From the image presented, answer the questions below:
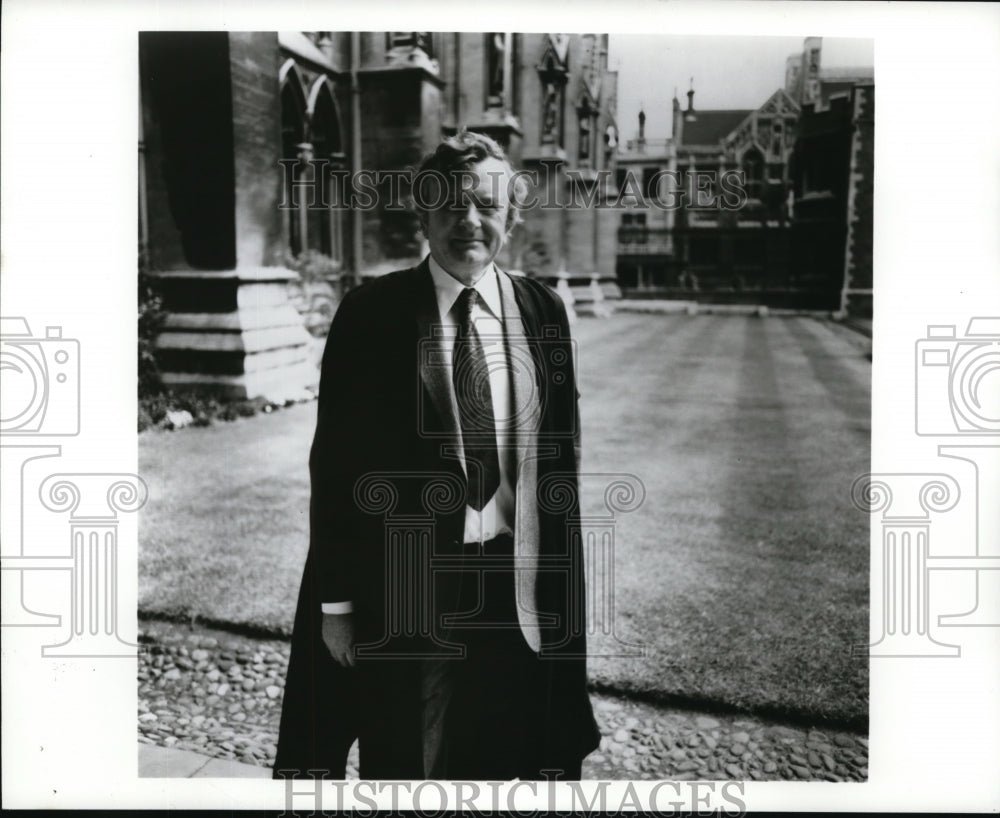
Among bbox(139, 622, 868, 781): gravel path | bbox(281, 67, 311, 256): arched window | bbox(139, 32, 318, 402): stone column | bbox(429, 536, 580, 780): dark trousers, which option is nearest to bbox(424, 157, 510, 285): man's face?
bbox(281, 67, 311, 256): arched window

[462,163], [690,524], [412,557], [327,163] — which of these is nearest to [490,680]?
[412,557]

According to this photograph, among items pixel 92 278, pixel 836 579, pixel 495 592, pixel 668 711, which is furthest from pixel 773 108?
pixel 92 278

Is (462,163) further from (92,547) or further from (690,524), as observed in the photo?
(92,547)

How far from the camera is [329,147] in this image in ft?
12.6

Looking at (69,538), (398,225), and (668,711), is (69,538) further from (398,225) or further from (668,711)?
(668,711)

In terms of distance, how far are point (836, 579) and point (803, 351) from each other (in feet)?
3.23

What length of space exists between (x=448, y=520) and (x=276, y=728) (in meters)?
1.22

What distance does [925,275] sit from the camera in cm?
385

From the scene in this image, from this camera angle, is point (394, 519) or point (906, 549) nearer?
point (394, 519)

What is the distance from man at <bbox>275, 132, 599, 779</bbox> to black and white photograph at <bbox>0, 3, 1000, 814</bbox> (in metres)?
0.04

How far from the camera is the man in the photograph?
341 cm

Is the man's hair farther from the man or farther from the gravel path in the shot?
the gravel path

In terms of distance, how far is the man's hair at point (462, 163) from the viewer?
342 centimetres

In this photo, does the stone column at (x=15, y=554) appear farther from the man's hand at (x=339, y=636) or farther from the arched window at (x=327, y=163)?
the arched window at (x=327, y=163)
